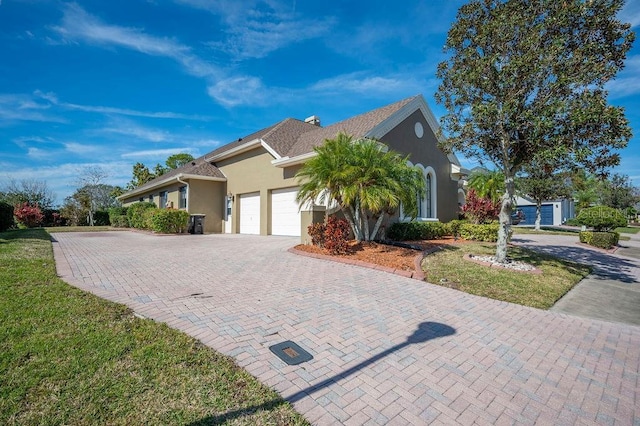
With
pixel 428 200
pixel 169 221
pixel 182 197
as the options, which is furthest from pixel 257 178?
pixel 428 200

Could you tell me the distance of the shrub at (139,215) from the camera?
65.3ft

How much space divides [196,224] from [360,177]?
1214 centimetres

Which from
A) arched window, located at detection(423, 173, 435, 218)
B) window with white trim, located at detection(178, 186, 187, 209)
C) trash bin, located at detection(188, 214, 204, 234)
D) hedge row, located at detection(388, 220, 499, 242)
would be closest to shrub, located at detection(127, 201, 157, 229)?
window with white trim, located at detection(178, 186, 187, 209)

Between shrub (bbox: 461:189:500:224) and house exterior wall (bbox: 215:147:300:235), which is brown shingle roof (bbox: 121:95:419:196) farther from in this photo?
shrub (bbox: 461:189:500:224)

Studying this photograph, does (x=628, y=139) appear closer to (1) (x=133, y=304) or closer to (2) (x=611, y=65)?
(2) (x=611, y=65)

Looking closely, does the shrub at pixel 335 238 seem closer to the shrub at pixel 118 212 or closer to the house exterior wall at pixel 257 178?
the house exterior wall at pixel 257 178

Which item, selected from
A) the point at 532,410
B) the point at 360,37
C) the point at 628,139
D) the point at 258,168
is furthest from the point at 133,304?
the point at 258,168

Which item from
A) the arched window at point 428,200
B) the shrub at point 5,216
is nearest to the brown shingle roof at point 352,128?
the arched window at point 428,200

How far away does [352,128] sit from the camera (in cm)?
1529

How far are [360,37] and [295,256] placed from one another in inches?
364

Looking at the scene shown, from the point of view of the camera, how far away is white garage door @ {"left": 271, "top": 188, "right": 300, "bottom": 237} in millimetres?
15359

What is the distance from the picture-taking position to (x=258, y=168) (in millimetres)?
17375

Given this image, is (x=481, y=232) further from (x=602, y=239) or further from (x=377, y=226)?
(x=377, y=226)

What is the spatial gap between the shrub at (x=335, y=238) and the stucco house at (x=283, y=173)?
338 centimetres
